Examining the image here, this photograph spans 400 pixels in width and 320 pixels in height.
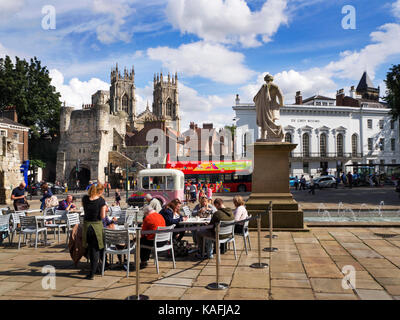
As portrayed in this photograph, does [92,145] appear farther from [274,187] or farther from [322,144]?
[274,187]

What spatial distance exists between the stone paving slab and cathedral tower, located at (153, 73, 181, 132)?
307 ft

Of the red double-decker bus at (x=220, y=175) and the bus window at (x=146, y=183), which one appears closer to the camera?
the bus window at (x=146, y=183)

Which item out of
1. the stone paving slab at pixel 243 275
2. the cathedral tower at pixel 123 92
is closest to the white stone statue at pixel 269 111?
the stone paving slab at pixel 243 275

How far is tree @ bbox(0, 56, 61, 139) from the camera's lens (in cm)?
4558

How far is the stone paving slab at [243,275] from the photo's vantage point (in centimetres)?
478

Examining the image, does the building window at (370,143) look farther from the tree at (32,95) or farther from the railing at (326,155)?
the tree at (32,95)

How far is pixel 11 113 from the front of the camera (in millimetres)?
42969

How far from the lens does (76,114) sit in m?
49.8

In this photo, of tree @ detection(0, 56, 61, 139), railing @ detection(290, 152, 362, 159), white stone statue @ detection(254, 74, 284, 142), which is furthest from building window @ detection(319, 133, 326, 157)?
white stone statue @ detection(254, 74, 284, 142)

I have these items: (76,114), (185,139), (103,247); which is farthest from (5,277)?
(185,139)

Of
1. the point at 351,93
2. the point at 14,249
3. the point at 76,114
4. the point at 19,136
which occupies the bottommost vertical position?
the point at 14,249

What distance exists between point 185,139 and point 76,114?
19426mm

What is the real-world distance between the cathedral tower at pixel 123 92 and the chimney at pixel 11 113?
176 feet

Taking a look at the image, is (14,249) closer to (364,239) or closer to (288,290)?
(288,290)
